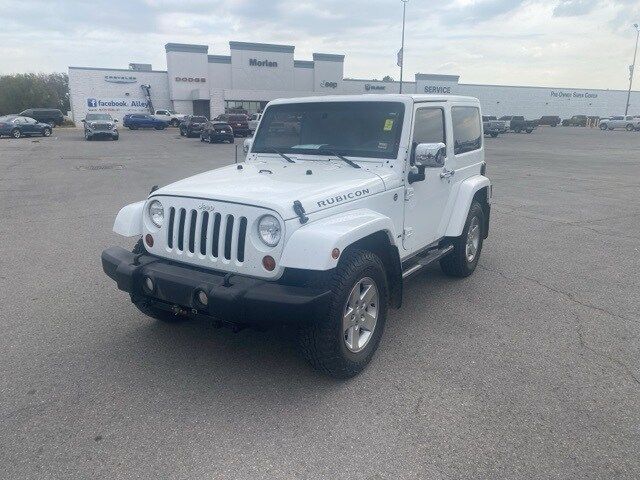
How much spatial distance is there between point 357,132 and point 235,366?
2.28 m

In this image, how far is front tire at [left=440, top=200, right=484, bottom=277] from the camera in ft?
18.3

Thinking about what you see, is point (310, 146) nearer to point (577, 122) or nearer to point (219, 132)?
point (219, 132)

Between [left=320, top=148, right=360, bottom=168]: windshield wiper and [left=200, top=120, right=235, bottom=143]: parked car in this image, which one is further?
[left=200, top=120, right=235, bottom=143]: parked car

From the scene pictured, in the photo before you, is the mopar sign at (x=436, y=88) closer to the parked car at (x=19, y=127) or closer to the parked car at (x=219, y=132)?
the parked car at (x=219, y=132)

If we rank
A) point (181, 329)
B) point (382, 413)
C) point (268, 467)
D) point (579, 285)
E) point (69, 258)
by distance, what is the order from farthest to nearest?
point (69, 258), point (579, 285), point (181, 329), point (382, 413), point (268, 467)

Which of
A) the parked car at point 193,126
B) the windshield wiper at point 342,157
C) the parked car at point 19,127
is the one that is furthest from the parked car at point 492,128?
the windshield wiper at point 342,157

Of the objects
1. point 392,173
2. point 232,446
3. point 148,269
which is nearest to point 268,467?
point 232,446

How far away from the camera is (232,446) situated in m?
2.96

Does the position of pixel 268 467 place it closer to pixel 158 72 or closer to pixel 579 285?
pixel 579 285

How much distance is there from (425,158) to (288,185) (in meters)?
1.17

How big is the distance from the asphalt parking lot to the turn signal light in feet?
1.72

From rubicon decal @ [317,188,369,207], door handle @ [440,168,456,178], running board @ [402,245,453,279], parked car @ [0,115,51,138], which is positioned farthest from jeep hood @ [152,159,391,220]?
parked car @ [0,115,51,138]

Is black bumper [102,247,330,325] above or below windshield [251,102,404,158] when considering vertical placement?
below

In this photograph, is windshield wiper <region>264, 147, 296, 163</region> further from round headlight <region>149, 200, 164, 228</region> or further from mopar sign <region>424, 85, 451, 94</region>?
mopar sign <region>424, 85, 451, 94</region>
